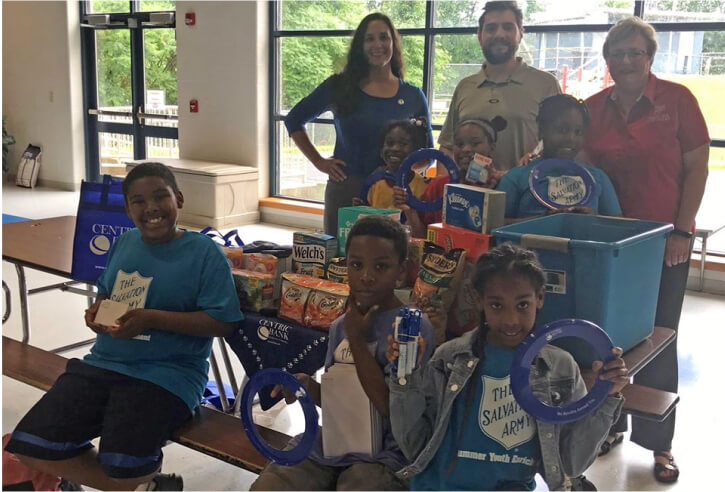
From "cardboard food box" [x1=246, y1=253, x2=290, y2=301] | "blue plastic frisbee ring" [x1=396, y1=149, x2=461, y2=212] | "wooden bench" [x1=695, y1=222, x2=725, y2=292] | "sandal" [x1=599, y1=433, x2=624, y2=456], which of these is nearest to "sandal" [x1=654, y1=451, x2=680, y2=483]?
"sandal" [x1=599, y1=433, x2=624, y2=456]

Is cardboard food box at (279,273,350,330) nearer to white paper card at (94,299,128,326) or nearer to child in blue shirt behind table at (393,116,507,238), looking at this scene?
child in blue shirt behind table at (393,116,507,238)

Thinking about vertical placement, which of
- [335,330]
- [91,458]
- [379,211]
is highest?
[379,211]

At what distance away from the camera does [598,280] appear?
1.62 metres

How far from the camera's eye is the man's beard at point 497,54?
2.61 m

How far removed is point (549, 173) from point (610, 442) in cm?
124

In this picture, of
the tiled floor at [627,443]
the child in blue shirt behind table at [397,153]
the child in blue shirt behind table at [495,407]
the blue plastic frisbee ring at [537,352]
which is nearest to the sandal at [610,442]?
the tiled floor at [627,443]

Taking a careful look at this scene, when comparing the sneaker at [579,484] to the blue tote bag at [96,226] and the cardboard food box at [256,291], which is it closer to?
the cardboard food box at [256,291]

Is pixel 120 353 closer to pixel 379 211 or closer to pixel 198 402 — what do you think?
pixel 198 402

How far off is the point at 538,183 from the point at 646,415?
700 mm

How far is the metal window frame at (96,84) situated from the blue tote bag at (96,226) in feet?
19.0

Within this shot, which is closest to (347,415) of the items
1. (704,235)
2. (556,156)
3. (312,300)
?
(312,300)

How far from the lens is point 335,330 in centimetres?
175

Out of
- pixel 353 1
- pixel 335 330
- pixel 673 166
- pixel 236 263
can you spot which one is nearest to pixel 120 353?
pixel 236 263

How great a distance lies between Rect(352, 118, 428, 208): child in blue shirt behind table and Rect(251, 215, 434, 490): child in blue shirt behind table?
60 cm
